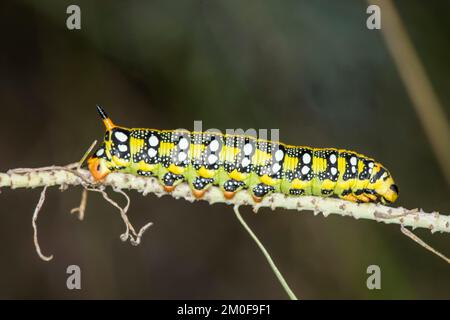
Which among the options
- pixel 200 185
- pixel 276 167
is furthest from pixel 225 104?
pixel 200 185

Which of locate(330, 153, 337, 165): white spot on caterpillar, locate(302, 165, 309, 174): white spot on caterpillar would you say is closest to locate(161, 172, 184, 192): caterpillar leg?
locate(302, 165, 309, 174): white spot on caterpillar

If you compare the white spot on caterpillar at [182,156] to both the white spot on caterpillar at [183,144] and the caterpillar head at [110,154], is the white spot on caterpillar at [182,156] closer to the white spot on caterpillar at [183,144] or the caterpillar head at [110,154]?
the white spot on caterpillar at [183,144]

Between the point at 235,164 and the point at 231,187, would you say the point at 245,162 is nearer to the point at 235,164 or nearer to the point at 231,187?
the point at 235,164

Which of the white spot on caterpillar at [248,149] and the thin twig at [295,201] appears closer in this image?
the thin twig at [295,201]

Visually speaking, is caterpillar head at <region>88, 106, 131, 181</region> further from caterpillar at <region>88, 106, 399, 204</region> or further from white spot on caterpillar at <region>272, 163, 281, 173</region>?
white spot on caterpillar at <region>272, 163, 281, 173</region>

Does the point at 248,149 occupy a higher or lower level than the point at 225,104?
lower

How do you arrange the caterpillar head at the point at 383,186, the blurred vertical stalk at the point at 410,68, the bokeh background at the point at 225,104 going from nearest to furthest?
1. the caterpillar head at the point at 383,186
2. the blurred vertical stalk at the point at 410,68
3. the bokeh background at the point at 225,104

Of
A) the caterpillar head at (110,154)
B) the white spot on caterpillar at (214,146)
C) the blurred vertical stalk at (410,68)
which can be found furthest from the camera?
the blurred vertical stalk at (410,68)

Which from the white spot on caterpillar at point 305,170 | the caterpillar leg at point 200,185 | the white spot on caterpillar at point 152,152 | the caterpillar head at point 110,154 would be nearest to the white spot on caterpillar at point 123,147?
the caterpillar head at point 110,154
